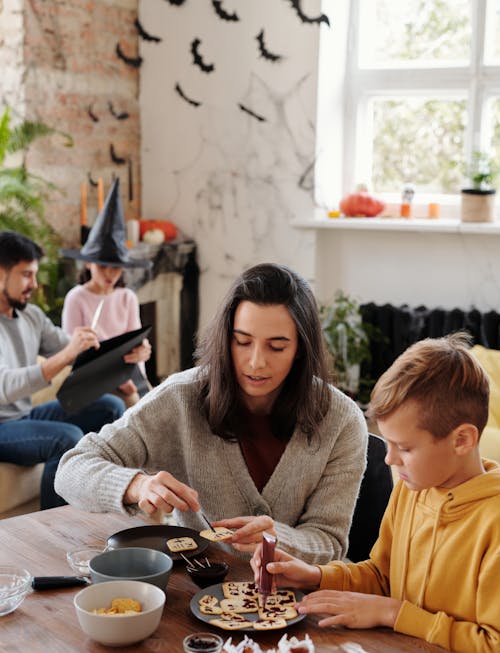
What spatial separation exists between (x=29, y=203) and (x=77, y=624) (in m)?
2.88

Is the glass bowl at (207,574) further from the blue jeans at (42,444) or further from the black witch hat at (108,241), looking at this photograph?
the black witch hat at (108,241)

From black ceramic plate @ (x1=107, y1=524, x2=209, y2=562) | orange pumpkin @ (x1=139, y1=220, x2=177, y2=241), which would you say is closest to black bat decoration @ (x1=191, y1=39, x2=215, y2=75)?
orange pumpkin @ (x1=139, y1=220, x2=177, y2=241)

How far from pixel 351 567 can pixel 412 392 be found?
1.18 feet

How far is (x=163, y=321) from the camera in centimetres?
482

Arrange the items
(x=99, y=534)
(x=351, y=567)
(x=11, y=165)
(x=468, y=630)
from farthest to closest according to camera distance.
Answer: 1. (x=11, y=165)
2. (x=99, y=534)
3. (x=351, y=567)
4. (x=468, y=630)

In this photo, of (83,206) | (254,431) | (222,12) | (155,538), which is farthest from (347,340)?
(155,538)

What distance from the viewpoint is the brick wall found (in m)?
4.19

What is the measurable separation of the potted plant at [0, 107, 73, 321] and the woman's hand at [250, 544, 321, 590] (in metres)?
2.75

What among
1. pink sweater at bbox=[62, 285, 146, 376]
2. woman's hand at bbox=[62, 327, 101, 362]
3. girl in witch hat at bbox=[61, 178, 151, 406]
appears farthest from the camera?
pink sweater at bbox=[62, 285, 146, 376]

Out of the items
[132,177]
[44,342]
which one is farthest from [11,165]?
[44,342]

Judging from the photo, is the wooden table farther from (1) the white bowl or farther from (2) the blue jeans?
(2) the blue jeans

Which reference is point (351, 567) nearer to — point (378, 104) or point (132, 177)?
point (378, 104)

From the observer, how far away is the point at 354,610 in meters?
1.29

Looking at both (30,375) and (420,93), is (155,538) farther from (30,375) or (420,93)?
(420,93)
